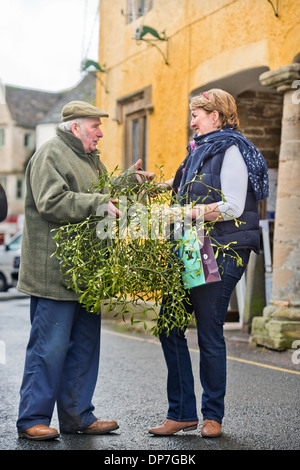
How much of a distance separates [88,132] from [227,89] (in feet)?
21.8

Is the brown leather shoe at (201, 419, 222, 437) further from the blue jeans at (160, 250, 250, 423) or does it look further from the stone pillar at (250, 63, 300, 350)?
the stone pillar at (250, 63, 300, 350)

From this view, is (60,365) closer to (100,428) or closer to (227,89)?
(100,428)

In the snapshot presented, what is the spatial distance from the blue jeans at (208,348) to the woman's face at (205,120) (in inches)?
29.1

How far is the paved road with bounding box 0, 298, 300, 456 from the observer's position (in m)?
4.42

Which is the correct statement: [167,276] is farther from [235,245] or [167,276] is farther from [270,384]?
[270,384]

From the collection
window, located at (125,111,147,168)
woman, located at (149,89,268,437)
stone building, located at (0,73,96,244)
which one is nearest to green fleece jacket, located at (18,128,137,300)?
woman, located at (149,89,268,437)

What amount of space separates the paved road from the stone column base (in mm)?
131

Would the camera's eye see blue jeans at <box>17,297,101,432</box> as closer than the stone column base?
Yes

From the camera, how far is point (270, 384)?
6.62 metres

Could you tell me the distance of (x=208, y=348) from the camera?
450 cm

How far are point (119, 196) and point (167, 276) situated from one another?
0.51 meters

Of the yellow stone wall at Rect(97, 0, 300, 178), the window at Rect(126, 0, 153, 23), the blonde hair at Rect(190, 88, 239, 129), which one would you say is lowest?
the blonde hair at Rect(190, 88, 239, 129)

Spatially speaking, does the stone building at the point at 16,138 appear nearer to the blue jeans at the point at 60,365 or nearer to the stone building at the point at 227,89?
the stone building at the point at 227,89

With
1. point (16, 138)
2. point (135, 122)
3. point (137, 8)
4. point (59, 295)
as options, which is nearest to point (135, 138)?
point (135, 122)
